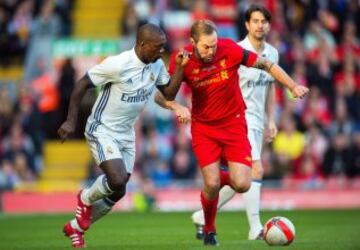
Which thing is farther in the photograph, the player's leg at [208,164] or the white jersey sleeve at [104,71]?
the white jersey sleeve at [104,71]

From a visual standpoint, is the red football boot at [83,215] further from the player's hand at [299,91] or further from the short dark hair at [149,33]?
the player's hand at [299,91]

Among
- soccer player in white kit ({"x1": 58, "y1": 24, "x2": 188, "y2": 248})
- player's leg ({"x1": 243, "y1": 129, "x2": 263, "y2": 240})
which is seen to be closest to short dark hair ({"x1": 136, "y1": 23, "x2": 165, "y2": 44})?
soccer player in white kit ({"x1": 58, "y1": 24, "x2": 188, "y2": 248})

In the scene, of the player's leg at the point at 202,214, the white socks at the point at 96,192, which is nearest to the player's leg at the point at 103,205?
the white socks at the point at 96,192

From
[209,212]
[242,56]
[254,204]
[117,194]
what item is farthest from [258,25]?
[117,194]

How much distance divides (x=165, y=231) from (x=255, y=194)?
233 centimetres

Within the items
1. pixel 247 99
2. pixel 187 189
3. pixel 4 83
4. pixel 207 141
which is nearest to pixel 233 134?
pixel 207 141

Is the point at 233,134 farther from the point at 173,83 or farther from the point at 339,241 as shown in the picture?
the point at 339,241

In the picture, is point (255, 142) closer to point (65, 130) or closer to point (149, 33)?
point (149, 33)

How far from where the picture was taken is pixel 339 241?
12680 mm

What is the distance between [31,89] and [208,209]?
14.0m

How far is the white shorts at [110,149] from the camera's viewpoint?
12.2 meters

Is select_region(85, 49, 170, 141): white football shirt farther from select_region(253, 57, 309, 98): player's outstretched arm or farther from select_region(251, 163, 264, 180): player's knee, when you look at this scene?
select_region(251, 163, 264, 180): player's knee

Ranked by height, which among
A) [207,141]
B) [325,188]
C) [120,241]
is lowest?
[325,188]

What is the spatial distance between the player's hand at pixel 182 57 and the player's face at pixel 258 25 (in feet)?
6.73
